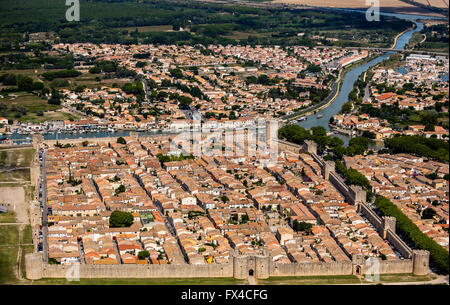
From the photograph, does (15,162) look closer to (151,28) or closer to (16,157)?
(16,157)

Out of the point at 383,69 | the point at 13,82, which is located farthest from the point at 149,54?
the point at 383,69

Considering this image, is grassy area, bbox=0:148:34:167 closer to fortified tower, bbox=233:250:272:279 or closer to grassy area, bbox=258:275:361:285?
fortified tower, bbox=233:250:272:279

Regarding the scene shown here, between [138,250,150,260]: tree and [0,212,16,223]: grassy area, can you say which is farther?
[0,212,16,223]: grassy area

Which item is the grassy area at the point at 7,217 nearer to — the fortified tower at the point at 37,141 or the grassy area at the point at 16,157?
the grassy area at the point at 16,157

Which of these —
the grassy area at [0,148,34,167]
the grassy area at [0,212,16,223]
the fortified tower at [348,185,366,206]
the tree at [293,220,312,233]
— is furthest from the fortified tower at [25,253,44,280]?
the grassy area at [0,148,34,167]
